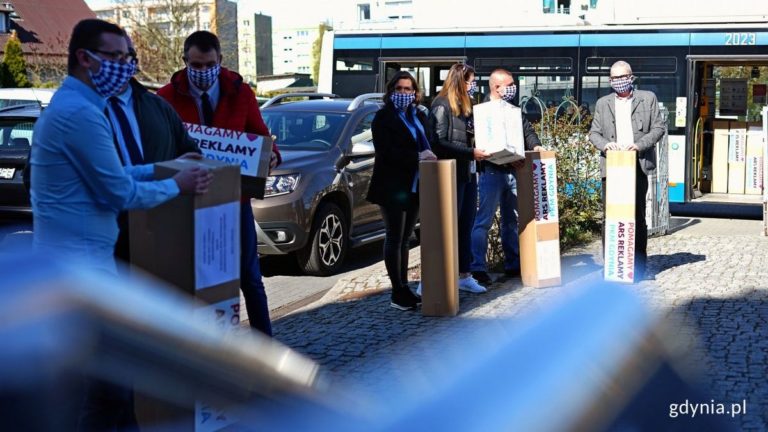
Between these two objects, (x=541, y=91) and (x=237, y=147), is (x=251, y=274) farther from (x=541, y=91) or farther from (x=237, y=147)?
(x=541, y=91)

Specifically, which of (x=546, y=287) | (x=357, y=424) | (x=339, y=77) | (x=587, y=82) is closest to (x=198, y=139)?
(x=357, y=424)

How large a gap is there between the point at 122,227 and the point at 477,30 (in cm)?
1314

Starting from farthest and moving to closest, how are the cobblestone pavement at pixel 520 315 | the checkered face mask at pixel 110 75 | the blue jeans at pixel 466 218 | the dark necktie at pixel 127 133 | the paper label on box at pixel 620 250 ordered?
the paper label on box at pixel 620 250 → the blue jeans at pixel 466 218 → the cobblestone pavement at pixel 520 315 → the dark necktie at pixel 127 133 → the checkered face mask at pixel 110 75

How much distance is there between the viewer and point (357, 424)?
151cm

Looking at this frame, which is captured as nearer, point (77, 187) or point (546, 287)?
point (77, 187)

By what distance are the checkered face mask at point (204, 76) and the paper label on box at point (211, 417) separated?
132 inches

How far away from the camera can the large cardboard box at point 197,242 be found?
130 inches

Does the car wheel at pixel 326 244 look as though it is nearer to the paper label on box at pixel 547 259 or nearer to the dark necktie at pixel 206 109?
the paper label on box at pixel 547 259

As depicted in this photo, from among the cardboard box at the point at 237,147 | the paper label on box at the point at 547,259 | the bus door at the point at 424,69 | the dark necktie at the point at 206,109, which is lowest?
the paper label on box at the point at 547,259

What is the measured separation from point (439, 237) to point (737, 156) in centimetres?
970

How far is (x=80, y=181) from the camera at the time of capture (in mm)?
3508

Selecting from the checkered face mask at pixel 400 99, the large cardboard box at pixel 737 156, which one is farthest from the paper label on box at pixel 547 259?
the large cardboard box at pixel 737 156

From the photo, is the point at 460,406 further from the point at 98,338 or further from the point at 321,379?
the point at 98,338

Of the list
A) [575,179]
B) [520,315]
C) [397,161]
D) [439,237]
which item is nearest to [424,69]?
[575,179]
